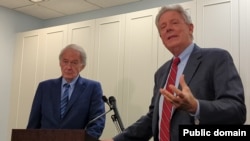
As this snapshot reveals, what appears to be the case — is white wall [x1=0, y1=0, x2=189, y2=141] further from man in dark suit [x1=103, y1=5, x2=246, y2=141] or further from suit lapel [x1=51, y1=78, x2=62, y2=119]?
man in dark suit [x1=103, y1=5, x2=246, y2=141]

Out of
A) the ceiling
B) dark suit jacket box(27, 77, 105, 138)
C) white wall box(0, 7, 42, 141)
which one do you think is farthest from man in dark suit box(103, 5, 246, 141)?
white wall box(0, 7, 42, 141)

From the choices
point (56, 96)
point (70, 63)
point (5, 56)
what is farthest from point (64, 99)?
point (5, 56)

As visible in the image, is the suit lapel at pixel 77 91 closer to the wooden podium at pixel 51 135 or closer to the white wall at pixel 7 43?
the wooden podium at pixel 51 135

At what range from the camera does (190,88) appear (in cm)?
130

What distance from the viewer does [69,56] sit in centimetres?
219

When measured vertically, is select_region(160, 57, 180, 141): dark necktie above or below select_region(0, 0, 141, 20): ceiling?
below

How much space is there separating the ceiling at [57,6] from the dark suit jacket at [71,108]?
6.16 ft

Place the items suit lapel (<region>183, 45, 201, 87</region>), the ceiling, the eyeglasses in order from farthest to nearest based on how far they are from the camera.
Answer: the ceiling
the eyeglasses
suit lapel (<region>183, 45, 201, 87</region>)

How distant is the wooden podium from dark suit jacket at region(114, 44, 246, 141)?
11.5 inches

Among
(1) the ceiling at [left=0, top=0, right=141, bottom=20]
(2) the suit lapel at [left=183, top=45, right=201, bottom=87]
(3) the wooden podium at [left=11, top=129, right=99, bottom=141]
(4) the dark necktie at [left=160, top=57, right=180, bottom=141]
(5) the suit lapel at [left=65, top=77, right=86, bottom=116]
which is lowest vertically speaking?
(3) the wooden podium at [left=11, top=129, right=99, bottom=141]

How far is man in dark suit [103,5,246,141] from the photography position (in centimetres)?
111

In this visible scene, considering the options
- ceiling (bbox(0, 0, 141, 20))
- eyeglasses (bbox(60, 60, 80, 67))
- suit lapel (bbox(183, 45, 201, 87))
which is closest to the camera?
suit lapel (bbox(183, 45, 201, 87))

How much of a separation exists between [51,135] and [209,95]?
0.57m

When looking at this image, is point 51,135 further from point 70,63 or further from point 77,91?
point 70,63
